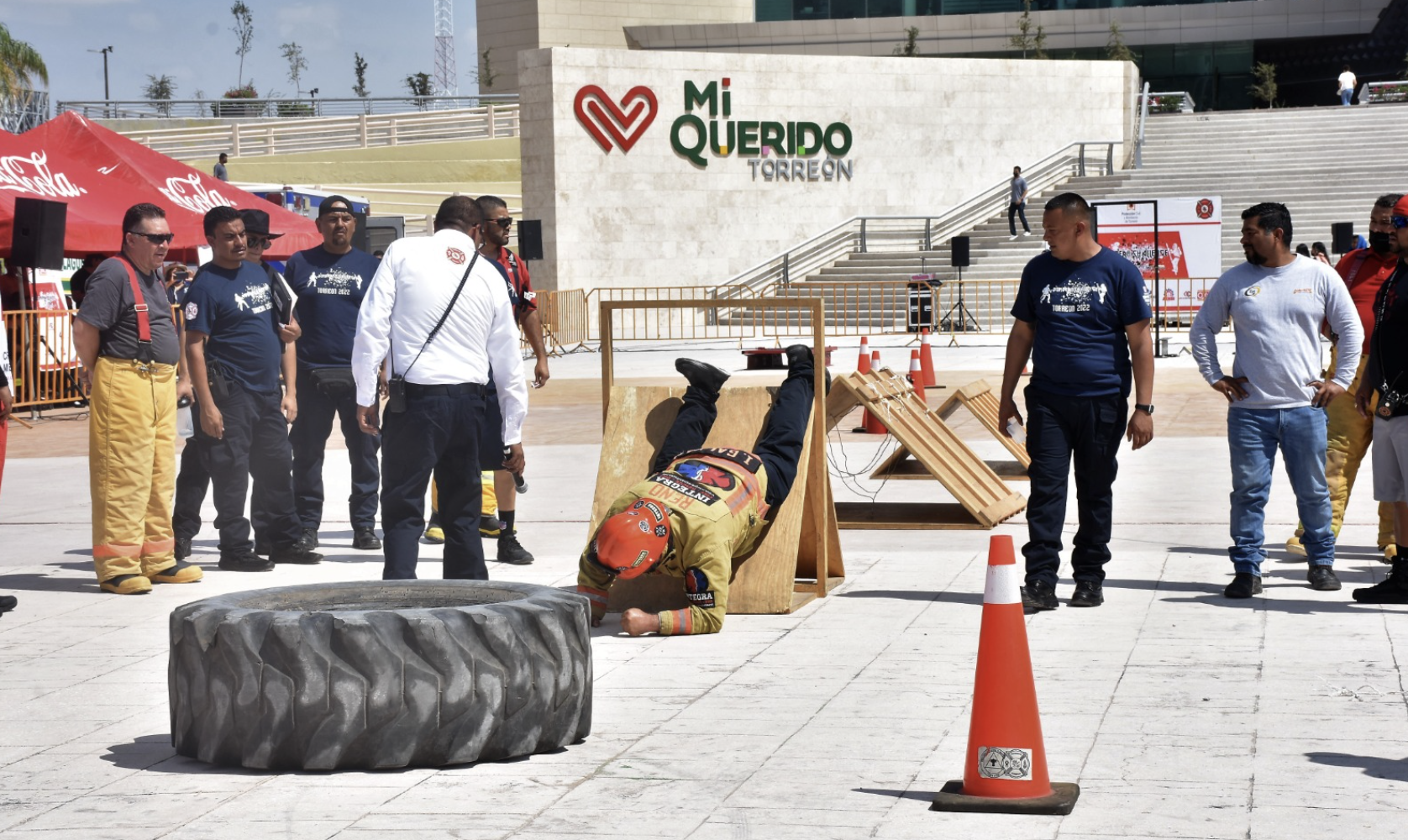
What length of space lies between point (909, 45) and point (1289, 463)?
55290 mm

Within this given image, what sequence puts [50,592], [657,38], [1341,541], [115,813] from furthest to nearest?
1. [657,38]
2. [1341,541]
3. [50,592]
4. [115,813]

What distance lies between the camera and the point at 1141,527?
33.1 feet

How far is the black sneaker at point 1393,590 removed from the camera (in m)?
7.42

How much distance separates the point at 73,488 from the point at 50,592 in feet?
16.1

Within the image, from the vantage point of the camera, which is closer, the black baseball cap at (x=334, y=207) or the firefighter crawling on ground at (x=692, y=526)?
the firefighter crawling on ground at (x=692, y=526)

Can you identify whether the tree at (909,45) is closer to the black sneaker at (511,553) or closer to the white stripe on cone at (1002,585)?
the black sneaker at (511,553)

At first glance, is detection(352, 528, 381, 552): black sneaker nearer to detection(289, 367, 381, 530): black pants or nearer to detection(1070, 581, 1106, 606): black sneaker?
detection(289, 367, 381, 530): black pants

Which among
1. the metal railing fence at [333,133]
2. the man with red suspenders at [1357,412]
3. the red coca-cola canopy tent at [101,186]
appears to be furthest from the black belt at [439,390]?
the metal railing fence at [333,133]

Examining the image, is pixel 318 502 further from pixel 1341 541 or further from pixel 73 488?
pixel 1341 541

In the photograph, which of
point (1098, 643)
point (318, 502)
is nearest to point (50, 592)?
point (318, 502)

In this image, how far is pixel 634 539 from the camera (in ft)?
22.5

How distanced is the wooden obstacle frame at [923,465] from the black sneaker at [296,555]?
2982mm

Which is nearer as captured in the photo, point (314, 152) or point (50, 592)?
point (50, 592)

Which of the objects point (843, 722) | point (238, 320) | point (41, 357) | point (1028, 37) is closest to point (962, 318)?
point (41, 357)
